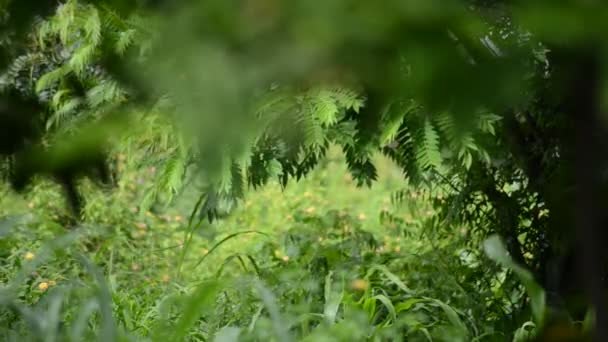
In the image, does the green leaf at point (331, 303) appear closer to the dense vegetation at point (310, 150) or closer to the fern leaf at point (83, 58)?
the dense vegetation at point (310, 150)

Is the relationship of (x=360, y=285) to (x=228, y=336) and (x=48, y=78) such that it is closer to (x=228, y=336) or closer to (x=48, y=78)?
(x=228, y=336)

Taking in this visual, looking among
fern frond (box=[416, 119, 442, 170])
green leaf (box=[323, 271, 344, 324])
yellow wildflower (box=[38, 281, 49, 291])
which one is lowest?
green leaf (box=[323, 271, 344, 324])

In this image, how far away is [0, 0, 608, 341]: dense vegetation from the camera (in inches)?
43.6

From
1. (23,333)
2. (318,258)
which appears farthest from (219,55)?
(318,258)

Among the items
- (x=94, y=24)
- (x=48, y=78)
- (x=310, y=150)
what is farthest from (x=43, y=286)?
(x=94, y=24)

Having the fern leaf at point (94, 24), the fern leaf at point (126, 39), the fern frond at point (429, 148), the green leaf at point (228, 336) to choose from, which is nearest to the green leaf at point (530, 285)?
the fern frond at point (429, 148)

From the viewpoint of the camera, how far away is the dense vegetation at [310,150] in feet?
3.63

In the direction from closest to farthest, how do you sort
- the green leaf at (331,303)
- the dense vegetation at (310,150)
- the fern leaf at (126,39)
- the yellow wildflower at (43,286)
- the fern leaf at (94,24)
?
the dense vegetation at (310,150) < the fern leaf at (126,39) < the fern leaf at (94,24) < the green leaf at (331,303) < the yellow wildflower at (43,286)

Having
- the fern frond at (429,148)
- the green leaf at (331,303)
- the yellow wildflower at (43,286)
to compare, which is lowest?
the green leaf at (331,303)

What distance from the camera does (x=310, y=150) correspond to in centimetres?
389

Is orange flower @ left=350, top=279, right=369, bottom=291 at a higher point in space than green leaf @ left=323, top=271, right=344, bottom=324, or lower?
higher

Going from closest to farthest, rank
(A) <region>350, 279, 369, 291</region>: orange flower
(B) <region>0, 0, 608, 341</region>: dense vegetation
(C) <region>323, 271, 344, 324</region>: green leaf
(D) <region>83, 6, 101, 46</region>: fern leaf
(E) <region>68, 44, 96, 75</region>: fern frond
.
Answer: (B) <region>0, 0, 608, 341</region>: dense vegetation, (D) <region>83, 6, 101, 46</region>: fern leaf, (E) <region>68, 44, 96, 75</region>: fern frond, (C) <region>323, 271, 344, 324</region>: green leaf, (A) <region>350, 279, 369, 291</region>: orange flower

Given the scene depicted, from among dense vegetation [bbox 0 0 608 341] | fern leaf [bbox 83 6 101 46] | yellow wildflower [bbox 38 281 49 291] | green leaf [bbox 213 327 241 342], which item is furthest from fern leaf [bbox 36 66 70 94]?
yellow wildflower [bbox 38 281 49 291]

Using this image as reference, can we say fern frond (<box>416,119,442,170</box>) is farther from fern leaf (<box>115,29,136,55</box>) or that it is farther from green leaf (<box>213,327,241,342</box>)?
fern leaf (<box>115,29,136,55</box>)
